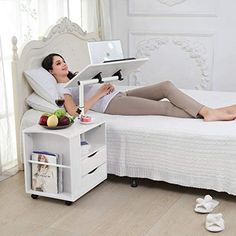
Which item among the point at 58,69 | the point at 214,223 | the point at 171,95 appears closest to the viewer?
the point at 214,223

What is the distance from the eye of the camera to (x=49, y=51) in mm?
3855

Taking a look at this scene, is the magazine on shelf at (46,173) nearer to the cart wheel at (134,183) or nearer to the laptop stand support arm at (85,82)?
the laptop stand support arm at (85,82)

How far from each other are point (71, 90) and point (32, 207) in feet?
3.37

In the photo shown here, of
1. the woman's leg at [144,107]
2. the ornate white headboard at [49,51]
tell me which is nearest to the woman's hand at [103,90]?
the woman's leg at [144,107]

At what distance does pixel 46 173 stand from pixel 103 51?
3.07ft

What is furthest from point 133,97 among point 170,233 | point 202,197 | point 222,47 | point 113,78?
point 222,47

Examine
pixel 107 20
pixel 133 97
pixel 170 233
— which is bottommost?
pixel 170 233

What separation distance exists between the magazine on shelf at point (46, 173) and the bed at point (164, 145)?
0.48 meters

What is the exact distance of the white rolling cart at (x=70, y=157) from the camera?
288cm

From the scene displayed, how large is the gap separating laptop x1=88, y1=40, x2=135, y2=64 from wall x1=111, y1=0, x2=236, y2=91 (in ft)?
4.85

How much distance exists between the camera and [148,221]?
2.73 m

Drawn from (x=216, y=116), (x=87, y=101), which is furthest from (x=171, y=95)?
(x=87, y=101)

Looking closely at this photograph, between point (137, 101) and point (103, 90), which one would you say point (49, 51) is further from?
point (137, 101)

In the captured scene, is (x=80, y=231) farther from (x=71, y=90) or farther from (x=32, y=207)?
(x=71, y=90)
